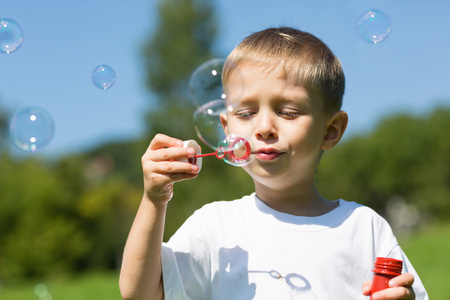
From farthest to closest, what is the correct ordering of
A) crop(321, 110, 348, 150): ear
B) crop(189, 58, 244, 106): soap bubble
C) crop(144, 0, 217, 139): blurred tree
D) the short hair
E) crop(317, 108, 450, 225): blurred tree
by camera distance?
crop(317, 108, 450, 225): blurred tree, crop(144, 0, 217, 139): blurred tree, crop(189, 58, 244, 106): soap bubble, crop(321, 110, 348, 150): ear, the short hair

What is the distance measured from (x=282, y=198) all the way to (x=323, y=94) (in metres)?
0.44

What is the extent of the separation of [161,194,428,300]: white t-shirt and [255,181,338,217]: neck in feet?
0.14

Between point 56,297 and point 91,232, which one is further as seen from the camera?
point 91,232

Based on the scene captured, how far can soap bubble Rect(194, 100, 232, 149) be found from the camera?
7.18 feet

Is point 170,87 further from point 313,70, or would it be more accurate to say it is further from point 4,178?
point 313,70

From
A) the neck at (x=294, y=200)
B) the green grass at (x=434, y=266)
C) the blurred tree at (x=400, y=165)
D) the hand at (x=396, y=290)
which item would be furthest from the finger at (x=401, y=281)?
the blurred tree at (x=400, y=165)

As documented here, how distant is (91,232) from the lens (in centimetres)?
2805

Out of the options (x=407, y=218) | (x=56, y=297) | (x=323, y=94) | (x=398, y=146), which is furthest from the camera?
(x=407, y=218)

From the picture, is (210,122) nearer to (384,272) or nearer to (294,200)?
(294,200)

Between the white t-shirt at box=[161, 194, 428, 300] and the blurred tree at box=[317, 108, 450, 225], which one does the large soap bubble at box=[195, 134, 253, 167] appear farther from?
the blurred tree at box=[317, 108, 450, 225]

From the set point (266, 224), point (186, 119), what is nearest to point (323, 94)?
point (266, 224)

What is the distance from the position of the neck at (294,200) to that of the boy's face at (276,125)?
68 millimetres

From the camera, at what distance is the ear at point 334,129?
6.97 feet

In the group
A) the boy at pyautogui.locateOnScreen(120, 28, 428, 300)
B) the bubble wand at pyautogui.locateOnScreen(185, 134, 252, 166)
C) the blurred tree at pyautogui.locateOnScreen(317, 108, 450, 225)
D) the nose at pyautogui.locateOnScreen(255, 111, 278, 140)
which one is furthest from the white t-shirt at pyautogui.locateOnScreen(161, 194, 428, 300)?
the blurred tree at pyautogui.locateOnScreen(317, 108, 450, 225)
